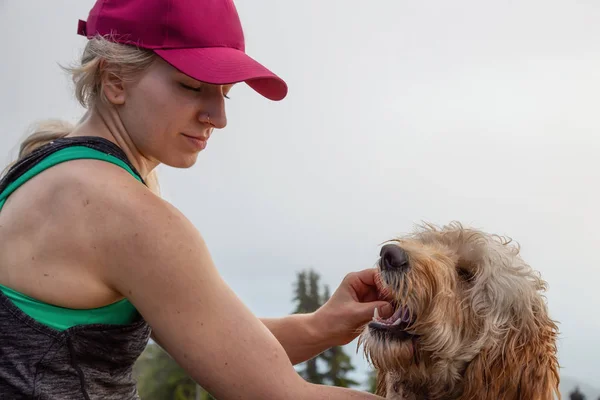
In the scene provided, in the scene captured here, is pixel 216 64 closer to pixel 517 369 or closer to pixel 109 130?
pixel 109 130

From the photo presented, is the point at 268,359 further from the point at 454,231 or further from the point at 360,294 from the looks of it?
the point at 454,231

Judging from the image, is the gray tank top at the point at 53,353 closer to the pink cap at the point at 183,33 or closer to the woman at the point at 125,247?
the woman at the point at 125,247

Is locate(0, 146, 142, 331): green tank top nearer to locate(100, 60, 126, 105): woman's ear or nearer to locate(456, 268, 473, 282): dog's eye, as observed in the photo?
locate(100, 60, 126, 105): woman's ear

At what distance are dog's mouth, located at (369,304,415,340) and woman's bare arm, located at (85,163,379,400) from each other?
0.69 metres

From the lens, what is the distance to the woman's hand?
316 cm

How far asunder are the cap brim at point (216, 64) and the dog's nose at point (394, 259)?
0.88 metres

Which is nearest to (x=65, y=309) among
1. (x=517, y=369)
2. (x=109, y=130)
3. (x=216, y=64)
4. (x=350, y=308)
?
(x=109, y=130)

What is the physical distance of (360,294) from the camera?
3277 millimetres

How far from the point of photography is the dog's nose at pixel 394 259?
302 centimetres

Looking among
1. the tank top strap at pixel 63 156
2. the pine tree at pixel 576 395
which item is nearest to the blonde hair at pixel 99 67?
the tank top strap at pixel 63 156

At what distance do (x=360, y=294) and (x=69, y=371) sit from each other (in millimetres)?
1328

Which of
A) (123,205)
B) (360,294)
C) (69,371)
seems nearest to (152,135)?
(123,205)

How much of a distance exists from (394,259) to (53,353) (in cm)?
134

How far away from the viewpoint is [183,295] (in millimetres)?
2283
